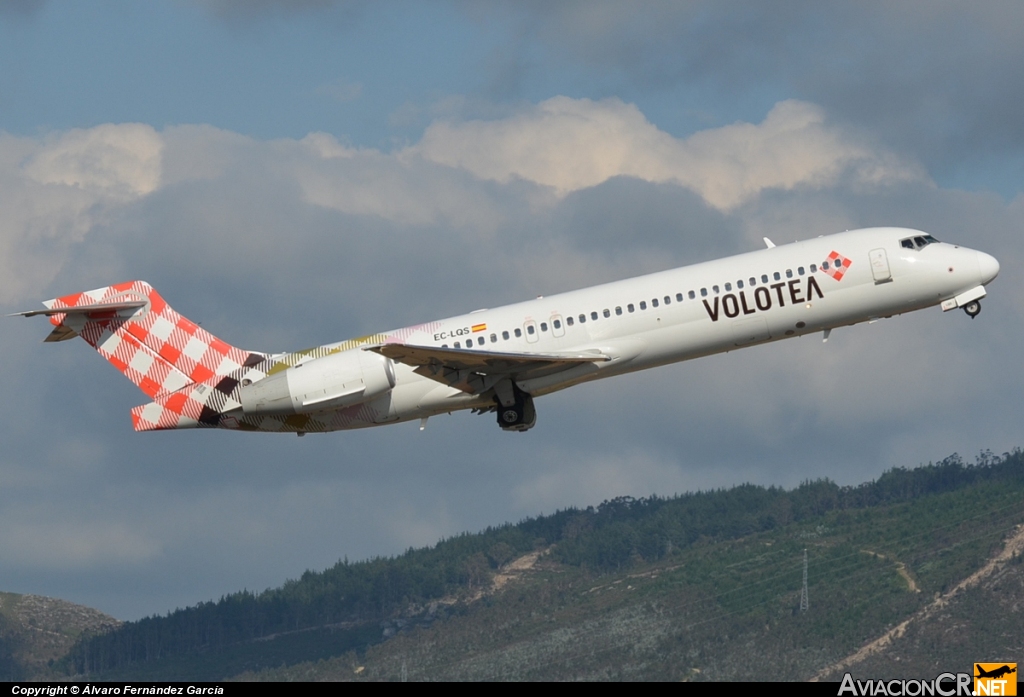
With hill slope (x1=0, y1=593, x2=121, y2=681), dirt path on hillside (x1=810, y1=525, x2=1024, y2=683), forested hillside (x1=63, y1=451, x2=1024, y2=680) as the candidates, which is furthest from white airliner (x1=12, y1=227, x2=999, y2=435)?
hill slope (x1=0, y1=593, x2=121, y2=681)

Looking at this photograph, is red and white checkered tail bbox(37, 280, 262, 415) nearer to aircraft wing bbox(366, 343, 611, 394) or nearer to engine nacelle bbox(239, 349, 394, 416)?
engine nacelle bbox(239, 349, 394, 416)

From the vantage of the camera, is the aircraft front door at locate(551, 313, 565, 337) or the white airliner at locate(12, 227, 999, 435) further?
the aircraft front door at locate(551, 313, 565, 337)

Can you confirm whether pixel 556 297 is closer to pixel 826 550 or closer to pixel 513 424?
pixel 513 424

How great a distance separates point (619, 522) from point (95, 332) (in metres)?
79.8

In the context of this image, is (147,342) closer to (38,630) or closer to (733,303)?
(733,303)

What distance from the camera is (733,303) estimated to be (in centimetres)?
4841

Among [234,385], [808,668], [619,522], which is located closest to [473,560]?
[619,522]

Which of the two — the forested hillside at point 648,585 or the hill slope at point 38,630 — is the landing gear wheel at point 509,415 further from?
the hill slope at point 38,630

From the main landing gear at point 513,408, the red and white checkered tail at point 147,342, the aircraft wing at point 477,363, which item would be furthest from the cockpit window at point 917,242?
the red and white checkered tail at point 147,342

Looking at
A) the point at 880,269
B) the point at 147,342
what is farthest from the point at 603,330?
the point at 147,342

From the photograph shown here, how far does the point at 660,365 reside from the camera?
49.5m

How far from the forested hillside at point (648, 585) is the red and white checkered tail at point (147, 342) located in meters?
34.3

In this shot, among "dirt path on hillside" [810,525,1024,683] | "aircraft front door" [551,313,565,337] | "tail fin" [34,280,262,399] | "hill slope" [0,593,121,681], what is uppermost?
"tail fin" [34,280,262,399]

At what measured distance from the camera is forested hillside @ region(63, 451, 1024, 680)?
303 feet
